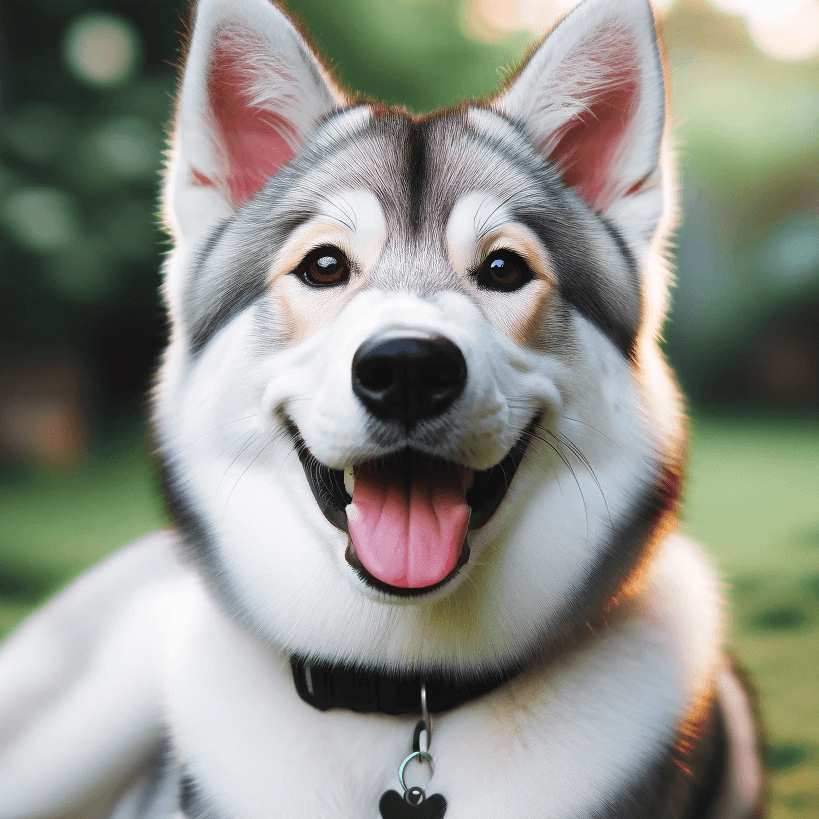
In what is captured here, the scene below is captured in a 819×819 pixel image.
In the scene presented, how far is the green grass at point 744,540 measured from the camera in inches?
99.5

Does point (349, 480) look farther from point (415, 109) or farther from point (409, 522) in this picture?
point (415, 109)

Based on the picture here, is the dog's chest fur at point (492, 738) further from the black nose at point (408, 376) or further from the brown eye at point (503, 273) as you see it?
the brown eye at point (503, 273)

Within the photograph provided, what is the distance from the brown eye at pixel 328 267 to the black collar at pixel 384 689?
2.42 ft

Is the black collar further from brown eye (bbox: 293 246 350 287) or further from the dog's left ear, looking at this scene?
the dog's left ear

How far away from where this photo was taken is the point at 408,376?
A: 126 cm

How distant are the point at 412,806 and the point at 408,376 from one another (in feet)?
2.57

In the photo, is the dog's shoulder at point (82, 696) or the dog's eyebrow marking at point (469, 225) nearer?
the dog's eyebrow marking at point (469, 225)

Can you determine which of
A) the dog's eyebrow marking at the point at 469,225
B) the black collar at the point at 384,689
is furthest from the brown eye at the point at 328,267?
the black collar at the point at 384,689

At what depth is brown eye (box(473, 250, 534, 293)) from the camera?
5.09 feet

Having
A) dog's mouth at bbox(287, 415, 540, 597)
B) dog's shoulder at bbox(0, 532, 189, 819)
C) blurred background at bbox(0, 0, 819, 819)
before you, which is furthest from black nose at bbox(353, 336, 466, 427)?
blurred background at bbox(0, 0, 819, 819)

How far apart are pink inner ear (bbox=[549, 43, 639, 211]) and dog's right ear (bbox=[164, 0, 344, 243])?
1.77 ft

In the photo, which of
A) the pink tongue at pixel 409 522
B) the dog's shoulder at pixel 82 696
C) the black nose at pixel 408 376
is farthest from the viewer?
the dog's shoulder at pixel 82 696

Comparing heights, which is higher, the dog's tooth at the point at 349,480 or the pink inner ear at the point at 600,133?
the pink inner ear at the point at 600,133

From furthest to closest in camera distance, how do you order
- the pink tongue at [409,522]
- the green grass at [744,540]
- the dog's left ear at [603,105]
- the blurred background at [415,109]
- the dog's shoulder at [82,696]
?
the blurred background at [415,109], the green grass at [744,540], the dog's shoulder at [82,696], the dog's left ear at [603,105], the pink tongue at [409,522]
